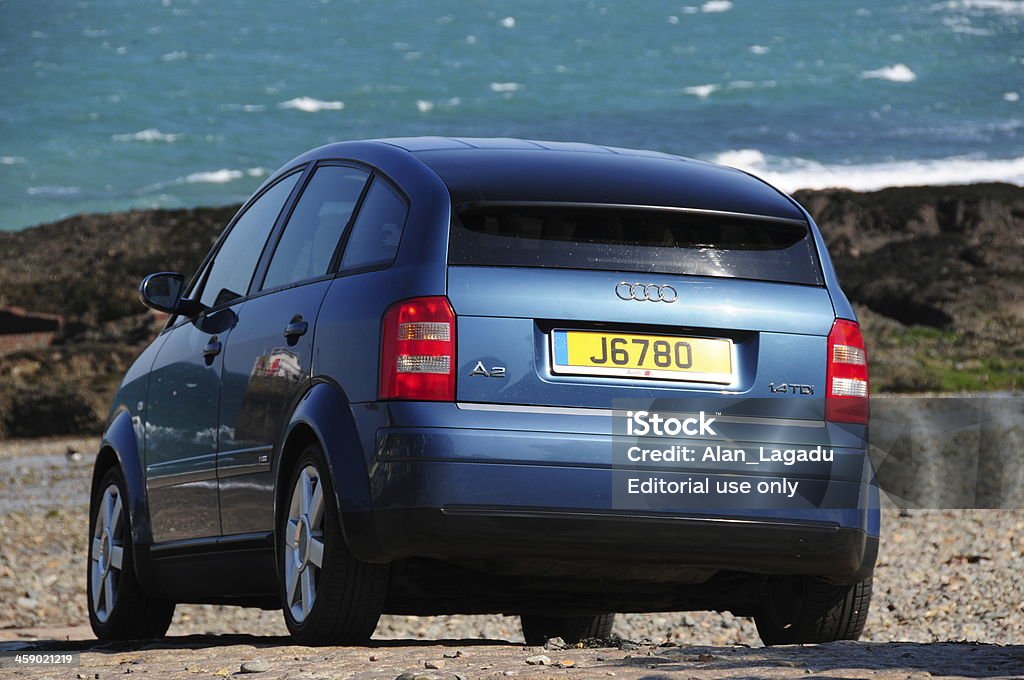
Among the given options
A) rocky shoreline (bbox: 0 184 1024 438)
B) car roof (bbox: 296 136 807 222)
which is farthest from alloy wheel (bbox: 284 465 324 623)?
rocky shoreline (bbox: 0 184 1024 438)

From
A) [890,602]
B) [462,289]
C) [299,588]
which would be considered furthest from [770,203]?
[890,602]

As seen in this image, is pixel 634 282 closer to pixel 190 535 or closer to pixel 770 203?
pixel 770 203

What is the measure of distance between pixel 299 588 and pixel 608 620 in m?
2.78

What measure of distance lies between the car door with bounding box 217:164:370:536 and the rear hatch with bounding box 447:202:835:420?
2.54 feet

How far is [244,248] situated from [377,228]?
1.35 meters

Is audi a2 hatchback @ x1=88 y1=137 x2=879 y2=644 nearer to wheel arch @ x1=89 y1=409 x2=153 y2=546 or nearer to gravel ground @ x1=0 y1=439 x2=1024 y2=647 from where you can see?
wheel arch @ x1=89 y1=409 x2=153 y2=546

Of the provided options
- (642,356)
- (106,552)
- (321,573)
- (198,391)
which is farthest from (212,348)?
(642,356)

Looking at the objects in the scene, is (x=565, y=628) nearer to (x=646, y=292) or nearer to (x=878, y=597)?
(x=646, y=292)

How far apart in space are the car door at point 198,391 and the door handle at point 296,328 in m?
0.65

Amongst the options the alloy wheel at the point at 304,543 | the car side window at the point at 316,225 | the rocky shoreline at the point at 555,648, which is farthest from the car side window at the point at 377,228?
the rocky shoreline at the point at 555,648

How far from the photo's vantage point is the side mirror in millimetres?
6941

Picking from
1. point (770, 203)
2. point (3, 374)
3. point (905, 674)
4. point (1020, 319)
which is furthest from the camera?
point (1020, 319)

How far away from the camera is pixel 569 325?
5.18 metres

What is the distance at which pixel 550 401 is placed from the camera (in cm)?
510
